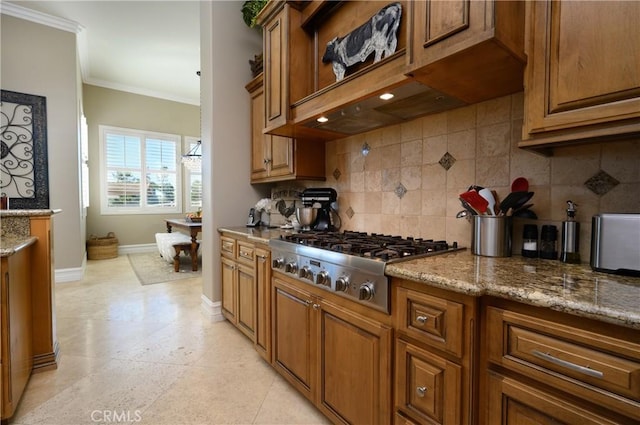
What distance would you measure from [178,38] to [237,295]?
3.85 meters

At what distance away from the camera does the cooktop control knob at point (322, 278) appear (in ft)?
4.57

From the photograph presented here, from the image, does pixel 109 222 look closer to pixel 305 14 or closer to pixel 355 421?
pixel 305 14

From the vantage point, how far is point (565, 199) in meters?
1.25

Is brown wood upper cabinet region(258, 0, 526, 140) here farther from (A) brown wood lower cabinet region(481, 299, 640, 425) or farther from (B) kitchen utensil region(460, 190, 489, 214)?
(A) brown wood lower cabinet region(481, 299, 640, 425)

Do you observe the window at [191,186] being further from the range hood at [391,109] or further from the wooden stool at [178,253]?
the range hood at [391,109]

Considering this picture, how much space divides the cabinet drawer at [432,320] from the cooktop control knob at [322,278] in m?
0.39

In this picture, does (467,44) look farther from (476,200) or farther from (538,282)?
(538,282)

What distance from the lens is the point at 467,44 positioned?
41.1 inches

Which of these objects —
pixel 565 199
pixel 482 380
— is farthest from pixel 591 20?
pixel 482 380

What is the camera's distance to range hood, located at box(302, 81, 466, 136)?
56.6 inches

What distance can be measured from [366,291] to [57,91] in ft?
16.4

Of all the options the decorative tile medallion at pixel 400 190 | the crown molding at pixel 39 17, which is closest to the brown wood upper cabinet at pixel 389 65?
the decorative tile medallion at pixel 400 190

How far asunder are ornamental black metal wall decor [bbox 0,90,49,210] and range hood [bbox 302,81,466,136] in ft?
13.0

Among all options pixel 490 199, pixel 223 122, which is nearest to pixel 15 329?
pixel 223 122
